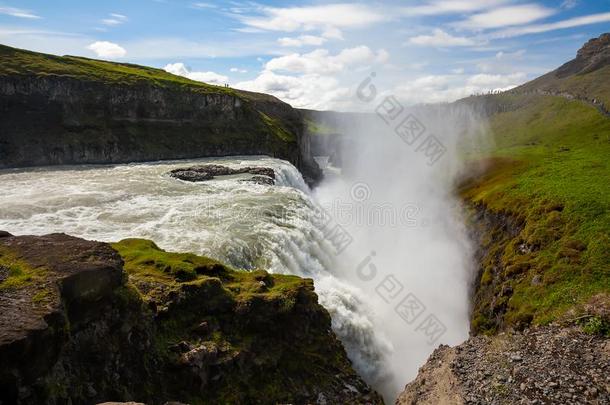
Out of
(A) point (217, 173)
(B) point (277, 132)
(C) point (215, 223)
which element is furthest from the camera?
(B) point (277, 132)

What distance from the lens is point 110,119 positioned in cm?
8375

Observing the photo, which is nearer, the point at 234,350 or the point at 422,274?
the point at 234,350

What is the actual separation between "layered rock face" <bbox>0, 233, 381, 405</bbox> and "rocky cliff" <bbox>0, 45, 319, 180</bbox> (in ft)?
197

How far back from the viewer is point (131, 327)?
50.0ft

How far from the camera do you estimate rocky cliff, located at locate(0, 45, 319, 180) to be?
7288cm

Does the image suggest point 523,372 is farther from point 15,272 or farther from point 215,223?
point 215,223

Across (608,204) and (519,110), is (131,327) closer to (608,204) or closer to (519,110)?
(608,204)

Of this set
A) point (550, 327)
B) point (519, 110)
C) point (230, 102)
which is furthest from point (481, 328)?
point (519, 110)

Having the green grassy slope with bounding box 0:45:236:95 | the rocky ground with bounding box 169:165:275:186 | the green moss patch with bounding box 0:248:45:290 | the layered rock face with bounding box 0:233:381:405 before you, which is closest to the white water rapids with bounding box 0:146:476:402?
the rocky ground with bounding box 169:165:275:186

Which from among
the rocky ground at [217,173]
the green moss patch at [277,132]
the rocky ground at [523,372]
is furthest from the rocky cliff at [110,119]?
the rocky ground at [523,372]

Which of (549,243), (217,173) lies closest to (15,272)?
(549,243)

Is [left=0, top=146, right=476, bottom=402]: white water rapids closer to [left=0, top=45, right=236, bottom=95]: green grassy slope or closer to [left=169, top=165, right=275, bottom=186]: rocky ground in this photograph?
[left=169, top=165, right=275, bottom=186]: rocky ground

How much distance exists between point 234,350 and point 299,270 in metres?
13.6

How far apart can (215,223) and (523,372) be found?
82.7 ft
